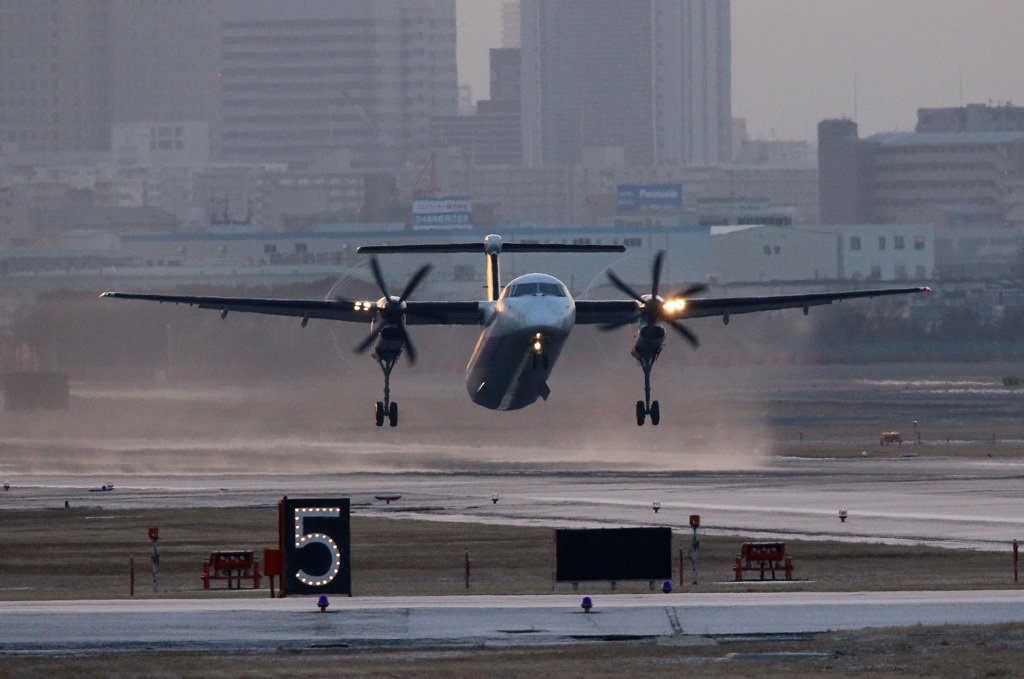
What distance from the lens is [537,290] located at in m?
57.4

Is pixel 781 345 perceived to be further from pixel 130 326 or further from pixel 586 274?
pixel 130 326

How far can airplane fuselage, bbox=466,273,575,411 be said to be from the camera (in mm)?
56094

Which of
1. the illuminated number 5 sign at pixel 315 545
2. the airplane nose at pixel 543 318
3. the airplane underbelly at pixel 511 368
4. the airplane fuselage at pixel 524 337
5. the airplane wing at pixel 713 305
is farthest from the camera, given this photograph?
the airplane wing at pixel 713 305

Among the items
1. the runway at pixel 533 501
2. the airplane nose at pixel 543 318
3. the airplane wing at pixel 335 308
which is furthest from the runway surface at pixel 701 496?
the airplane nose at pixel 543 318

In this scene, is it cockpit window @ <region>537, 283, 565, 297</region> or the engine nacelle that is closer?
cockpit window @ <region>537, 283, 565, 297</region>

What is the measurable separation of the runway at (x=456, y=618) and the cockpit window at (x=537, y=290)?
1663cm

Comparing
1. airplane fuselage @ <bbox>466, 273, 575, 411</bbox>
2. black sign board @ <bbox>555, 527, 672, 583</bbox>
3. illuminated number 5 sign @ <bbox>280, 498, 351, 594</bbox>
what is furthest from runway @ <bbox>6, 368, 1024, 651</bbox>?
airplane fuselage @ <bbox>466, 273, 575, 411</bbox>

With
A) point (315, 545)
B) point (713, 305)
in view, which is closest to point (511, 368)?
point (713, 305)

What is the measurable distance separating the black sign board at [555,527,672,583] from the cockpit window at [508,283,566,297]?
1319 centimetres

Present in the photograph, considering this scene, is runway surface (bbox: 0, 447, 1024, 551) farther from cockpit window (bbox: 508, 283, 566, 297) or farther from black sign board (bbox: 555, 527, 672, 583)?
black sign board (bbox: 555, 527, 672, 583)

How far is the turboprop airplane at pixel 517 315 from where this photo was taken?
5681cm

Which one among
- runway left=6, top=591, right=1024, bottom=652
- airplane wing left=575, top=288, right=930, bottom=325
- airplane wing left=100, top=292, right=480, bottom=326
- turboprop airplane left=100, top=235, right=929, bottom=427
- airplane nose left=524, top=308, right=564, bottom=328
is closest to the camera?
runway left=6, top=591, right=1024, bottom=652

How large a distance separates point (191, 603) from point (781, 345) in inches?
4590

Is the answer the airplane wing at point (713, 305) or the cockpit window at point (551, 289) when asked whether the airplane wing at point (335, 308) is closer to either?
the airplane wing at point (713, 305)
